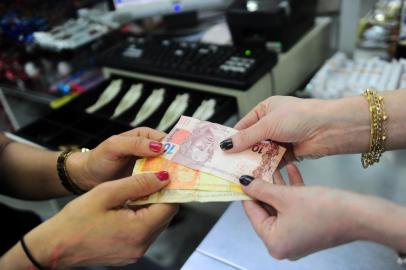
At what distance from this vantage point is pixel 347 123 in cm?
72

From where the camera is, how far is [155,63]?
119 centimetres

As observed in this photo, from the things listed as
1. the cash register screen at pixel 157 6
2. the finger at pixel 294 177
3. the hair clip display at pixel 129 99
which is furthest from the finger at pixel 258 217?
the cash register screen at pixel 157 6

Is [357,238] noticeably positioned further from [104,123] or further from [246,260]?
[104,123]

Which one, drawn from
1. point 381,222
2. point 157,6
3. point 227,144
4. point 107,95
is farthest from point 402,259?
point 157,6

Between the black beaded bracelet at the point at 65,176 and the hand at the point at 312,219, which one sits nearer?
the hand at the point at 312,219

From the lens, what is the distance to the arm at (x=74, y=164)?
2.37 ft

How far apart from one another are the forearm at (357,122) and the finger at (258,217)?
24cm

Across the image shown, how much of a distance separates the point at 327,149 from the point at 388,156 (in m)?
0.21

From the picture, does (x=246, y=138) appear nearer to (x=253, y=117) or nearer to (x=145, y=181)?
(x=253, y=117)

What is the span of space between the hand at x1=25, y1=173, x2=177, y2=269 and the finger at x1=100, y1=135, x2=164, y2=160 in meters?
0.08

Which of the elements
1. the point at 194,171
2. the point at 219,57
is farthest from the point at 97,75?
the point at 194,171

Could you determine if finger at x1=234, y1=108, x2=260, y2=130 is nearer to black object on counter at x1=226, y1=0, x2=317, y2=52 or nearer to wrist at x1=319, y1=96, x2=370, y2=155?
wrist at x1=319, y1=96, x2=370, y2=155

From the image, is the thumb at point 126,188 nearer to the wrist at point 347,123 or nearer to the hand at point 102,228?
the hand at point 102,228

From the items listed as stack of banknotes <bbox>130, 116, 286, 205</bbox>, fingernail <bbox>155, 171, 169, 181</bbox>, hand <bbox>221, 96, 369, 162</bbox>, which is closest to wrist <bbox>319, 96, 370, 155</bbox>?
hand <bbox>221, 96, 369, 162</bbox>
